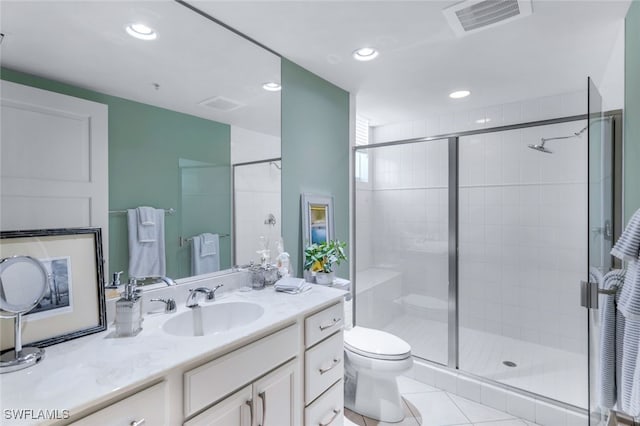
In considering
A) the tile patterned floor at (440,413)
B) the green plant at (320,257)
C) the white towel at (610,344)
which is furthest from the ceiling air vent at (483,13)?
the tile patterned floor at (440,413)

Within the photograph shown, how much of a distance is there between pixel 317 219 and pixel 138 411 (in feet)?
5.39

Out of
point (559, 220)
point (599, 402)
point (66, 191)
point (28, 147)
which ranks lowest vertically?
point (599, 402)

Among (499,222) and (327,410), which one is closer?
(327,410)

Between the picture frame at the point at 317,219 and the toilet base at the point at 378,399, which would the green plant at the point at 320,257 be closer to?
the picture frame at the point at 317,219

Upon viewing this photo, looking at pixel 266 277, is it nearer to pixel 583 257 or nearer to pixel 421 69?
pixel 421 69

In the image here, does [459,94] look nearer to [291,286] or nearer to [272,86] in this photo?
[272,86]

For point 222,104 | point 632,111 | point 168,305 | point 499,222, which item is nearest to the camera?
point 168,305

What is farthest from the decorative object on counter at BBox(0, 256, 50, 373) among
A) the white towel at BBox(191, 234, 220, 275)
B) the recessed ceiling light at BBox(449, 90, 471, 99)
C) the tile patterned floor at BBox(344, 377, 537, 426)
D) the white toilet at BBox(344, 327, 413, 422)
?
the recessed ceiling light at BBox(449, 90, 471, 99)

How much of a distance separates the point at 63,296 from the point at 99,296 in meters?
0.11

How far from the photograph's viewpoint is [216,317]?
59.4 inches

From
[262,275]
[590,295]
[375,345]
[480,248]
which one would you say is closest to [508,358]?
[480,248]

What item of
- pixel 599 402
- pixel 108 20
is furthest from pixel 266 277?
pixel 599 402

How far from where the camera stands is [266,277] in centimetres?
184

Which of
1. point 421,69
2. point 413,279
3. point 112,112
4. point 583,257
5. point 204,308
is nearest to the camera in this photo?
point 112,112
